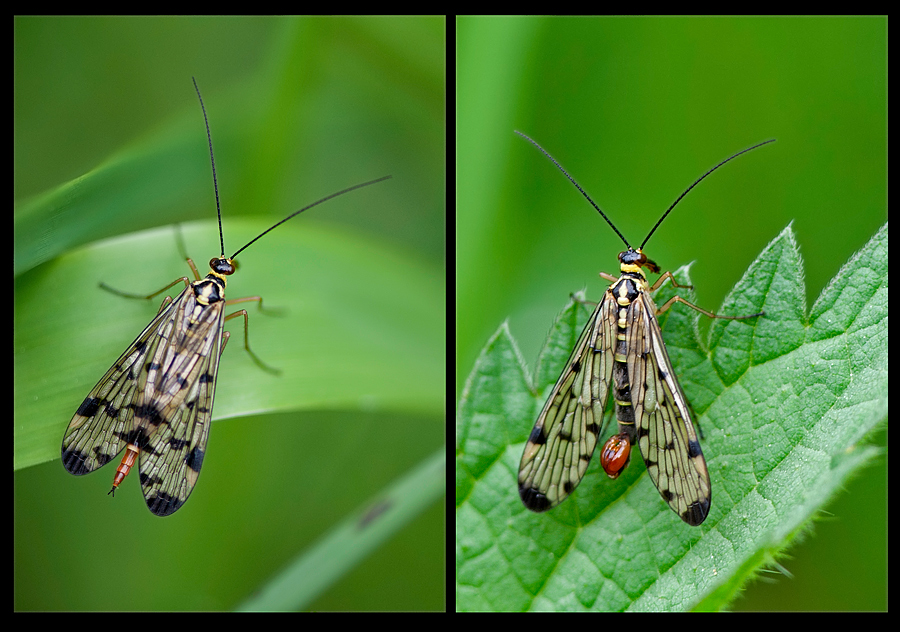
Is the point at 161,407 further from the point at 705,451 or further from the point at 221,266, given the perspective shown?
the point at 705,451

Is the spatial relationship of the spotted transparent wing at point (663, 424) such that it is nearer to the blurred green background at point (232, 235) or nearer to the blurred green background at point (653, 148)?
the blurred green background at point (653, 148)

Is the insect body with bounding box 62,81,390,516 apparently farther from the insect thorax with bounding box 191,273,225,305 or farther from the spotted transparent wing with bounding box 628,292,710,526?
the spotted transparent wing with bounding box 628,292,710,526

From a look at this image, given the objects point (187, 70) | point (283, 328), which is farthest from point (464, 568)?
point (187, 70)

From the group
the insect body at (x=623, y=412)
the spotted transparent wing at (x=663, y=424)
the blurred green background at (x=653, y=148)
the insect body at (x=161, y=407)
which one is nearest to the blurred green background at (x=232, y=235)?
the insect body at (x=161, y=407)

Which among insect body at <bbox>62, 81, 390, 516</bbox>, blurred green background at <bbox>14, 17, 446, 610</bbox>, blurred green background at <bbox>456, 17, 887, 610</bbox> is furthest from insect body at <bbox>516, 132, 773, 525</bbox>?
insect body at <bbox>62, 81, 390, 516</bbox>

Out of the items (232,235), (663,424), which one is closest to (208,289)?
(232,235)

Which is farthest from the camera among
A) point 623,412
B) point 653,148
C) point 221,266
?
point 653,148
